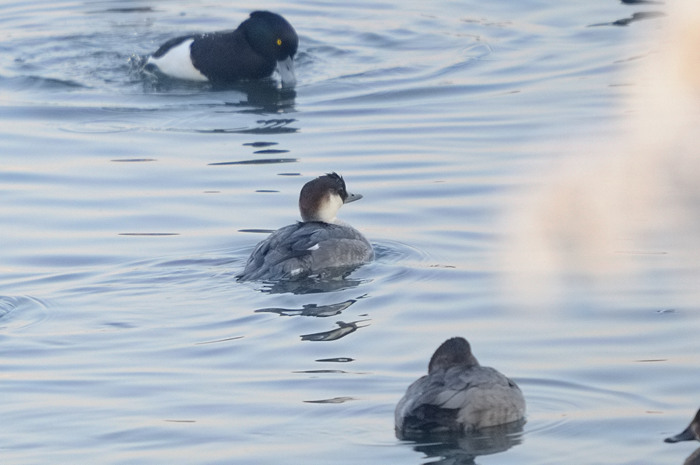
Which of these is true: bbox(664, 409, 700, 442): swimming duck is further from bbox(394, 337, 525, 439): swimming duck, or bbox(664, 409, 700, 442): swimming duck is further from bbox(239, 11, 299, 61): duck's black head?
bbox(239, 11, 299, 61): duck's black head

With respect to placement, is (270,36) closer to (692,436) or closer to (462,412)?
(462,412)

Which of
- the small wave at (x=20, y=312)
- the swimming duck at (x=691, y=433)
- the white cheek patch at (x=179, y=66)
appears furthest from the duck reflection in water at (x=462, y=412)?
the white cheek patch at (x=179, y=66)

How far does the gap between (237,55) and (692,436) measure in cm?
1286

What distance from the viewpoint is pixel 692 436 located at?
769cm

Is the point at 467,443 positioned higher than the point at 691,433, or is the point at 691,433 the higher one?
the point at 691,433

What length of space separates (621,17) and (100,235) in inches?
395

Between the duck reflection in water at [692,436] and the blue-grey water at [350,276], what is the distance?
295 millimetres

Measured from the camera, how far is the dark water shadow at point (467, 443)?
822cm

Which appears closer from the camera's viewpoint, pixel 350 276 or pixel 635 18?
pixel 350 276

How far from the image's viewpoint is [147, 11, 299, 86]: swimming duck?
64.3 ft

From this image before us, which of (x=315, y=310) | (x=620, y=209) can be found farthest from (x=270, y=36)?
(x=315, y=310)

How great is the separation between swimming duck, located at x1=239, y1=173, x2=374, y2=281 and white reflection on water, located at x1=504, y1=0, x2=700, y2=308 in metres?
1.15

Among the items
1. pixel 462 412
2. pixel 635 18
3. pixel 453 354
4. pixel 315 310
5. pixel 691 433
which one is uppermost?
pixel 635 18

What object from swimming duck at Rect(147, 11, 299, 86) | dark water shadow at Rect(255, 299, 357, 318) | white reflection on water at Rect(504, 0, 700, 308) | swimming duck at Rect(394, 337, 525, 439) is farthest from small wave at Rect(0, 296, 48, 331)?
swimming duck at Rect(147, 11, 299, 86)
